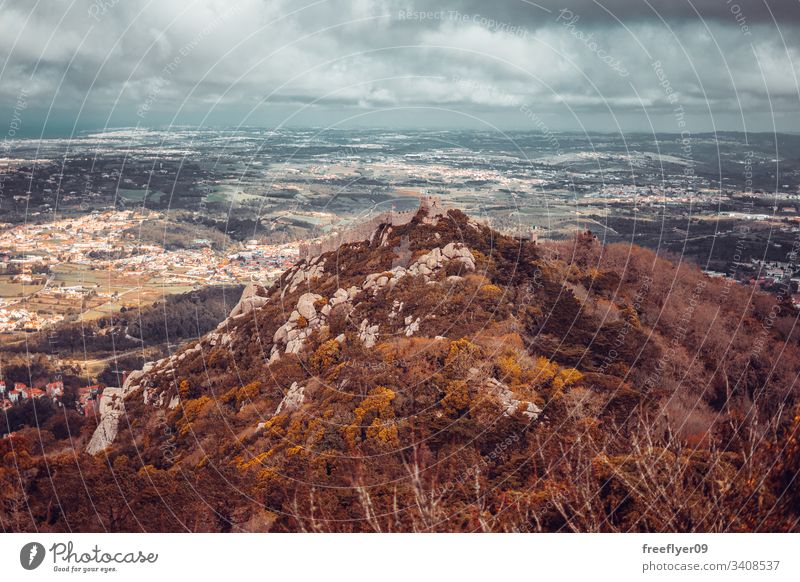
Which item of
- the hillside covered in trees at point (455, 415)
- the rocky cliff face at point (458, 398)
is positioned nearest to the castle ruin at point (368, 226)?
the rocky cliff face at point (458, 398)

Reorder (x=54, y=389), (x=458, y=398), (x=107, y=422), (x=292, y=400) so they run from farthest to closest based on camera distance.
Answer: (x=54, y=389)
(x=107, y=422)
(x=292, y=400)
(x=458, y=398)

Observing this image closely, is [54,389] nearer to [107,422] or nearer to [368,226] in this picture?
[107,422]

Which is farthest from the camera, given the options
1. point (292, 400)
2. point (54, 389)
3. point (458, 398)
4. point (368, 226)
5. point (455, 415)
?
point (368, 226)

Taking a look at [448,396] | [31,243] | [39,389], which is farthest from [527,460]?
[31,243]

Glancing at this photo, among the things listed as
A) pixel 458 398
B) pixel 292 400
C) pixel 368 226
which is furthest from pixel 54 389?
pixel 458 398

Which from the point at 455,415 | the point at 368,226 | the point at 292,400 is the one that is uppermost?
the point at 368,226
